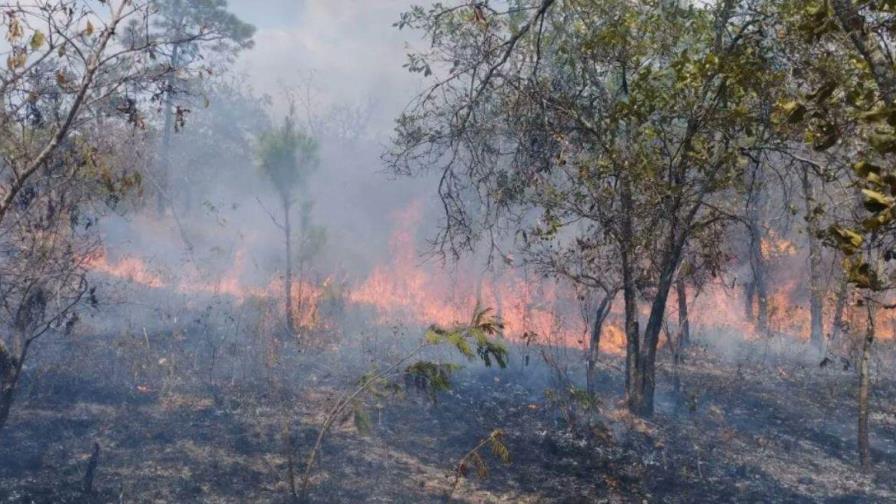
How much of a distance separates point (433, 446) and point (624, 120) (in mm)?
4997

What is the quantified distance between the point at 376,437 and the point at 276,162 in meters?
10.0

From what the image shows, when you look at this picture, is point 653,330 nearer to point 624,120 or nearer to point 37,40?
point 624,120

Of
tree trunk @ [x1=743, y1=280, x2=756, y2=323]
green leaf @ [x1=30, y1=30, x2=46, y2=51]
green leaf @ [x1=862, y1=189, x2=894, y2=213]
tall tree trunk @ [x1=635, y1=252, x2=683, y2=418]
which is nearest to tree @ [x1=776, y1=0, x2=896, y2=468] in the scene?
green leaf @ [x1=862, y1=189, x2=894, y2=213]

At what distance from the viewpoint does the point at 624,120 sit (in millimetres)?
7574

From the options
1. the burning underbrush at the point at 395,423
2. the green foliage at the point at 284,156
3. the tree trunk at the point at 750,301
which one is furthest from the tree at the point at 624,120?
the tree trunk at the point at 750,301

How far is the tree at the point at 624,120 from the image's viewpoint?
22.5 ft

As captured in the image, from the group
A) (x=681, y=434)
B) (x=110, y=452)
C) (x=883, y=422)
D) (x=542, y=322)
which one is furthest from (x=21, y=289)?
(x=542, y=322)

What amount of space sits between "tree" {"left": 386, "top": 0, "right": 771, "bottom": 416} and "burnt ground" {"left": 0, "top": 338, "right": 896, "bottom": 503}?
85.3 inches

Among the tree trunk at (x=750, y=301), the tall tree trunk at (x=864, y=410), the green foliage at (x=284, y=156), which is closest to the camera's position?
the tall tree trunk at (x=864, y=410)

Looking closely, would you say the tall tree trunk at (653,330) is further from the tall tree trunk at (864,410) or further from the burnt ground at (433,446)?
the tall tree trunk at (864,410)

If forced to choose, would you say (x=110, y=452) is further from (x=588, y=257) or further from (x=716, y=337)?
(x=716, y=337)

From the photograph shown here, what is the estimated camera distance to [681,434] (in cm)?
999

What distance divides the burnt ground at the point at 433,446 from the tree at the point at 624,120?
2.17 meters

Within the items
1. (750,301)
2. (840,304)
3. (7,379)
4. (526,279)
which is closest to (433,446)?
(526,279)
